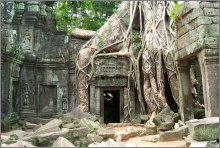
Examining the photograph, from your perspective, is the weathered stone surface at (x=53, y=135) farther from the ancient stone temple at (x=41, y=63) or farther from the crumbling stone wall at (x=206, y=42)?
the ancient stone temple at (x=41, y=63)

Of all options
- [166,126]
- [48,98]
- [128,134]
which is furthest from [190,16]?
[48,98]

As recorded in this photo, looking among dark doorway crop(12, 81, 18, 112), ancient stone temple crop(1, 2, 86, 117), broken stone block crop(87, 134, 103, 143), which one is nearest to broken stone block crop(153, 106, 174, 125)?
broken stone block crop(87, 134, 103, 143)

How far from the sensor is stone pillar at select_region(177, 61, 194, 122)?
6.96 metres

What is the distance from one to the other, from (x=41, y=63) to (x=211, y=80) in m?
7.37

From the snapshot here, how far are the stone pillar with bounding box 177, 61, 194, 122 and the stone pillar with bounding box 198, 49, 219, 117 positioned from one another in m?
1.28

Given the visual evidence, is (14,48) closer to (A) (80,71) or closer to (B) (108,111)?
(A) (80,71)

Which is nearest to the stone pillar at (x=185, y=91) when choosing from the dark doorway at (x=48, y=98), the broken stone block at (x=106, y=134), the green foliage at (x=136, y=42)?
the broken stone block at (x=106, y=134)

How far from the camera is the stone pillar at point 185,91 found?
274 inches

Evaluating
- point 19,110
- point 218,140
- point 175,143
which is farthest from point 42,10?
point 218,140

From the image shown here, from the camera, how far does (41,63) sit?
1134cm

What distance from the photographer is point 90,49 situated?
443 inches

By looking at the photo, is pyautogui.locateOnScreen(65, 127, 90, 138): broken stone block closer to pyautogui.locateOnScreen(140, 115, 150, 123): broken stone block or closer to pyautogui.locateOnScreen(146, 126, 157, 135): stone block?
pyautogui.locateOnScreen(146, 126, 157, 135): stone block

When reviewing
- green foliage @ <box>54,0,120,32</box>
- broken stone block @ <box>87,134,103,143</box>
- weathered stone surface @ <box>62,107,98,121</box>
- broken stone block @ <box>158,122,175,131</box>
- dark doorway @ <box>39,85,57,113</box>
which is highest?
green foliage @ <box>54,0,120,32</box>

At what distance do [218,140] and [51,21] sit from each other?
9.14m
